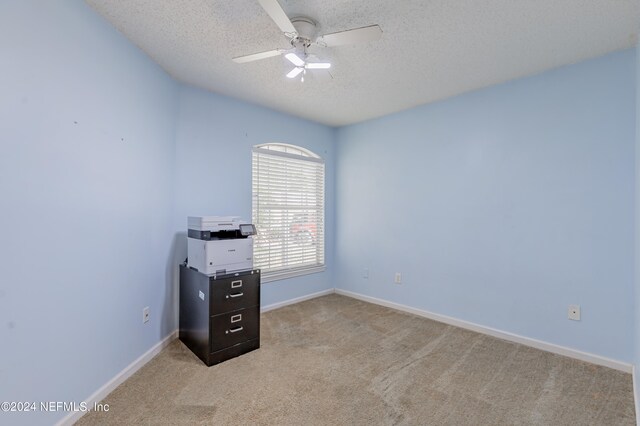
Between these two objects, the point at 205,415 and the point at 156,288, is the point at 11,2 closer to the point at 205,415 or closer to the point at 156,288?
the point at 156,288

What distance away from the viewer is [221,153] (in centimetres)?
327

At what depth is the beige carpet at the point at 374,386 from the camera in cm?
178

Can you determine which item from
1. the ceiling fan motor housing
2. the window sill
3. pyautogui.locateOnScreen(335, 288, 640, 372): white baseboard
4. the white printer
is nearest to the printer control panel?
the white printer

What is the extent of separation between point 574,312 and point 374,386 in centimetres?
184

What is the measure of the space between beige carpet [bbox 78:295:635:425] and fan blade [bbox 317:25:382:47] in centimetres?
225

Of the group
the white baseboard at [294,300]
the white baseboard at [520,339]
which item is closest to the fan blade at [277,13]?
the white baseboard at [294,300]

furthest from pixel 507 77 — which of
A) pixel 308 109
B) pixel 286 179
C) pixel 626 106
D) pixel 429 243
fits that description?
pixel 286 179

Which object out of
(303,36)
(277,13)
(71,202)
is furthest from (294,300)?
(277,13)

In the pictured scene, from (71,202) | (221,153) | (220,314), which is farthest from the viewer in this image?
(221,153)

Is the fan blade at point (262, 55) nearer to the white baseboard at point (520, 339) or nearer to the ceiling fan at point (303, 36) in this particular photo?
the ceiling fan at point (303, 36)

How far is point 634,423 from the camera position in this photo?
5.67 feet

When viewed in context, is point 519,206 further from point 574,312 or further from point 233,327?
point 233,327

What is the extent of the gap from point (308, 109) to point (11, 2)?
269cm

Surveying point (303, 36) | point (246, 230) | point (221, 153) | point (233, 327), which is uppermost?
point (303, 36)
